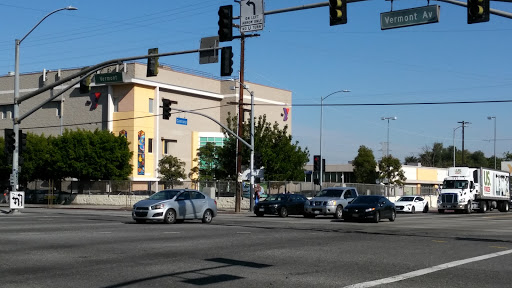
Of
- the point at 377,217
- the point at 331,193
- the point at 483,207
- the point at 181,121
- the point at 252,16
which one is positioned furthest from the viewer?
the point at 181,121

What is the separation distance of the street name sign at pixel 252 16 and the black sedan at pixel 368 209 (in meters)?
13.5

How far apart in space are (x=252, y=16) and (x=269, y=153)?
38.6 metres

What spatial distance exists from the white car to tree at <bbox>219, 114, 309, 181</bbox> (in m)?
12.3

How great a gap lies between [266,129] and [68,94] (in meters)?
25.2

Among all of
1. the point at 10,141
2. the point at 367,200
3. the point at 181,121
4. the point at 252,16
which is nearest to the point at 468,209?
the point at 367,200

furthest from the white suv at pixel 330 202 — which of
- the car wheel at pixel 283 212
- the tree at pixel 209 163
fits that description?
the tree at pixel 209 163

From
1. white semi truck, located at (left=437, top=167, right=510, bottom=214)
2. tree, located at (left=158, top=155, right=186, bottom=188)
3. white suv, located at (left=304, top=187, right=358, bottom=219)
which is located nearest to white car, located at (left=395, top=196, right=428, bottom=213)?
white semi truck, located at (left=437, top=167, right=510, bottom=214)

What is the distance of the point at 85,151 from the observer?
5838cm

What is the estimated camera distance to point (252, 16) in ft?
62.1

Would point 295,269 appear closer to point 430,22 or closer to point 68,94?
point 430,22

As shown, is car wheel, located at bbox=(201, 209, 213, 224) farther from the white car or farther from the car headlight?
the white car

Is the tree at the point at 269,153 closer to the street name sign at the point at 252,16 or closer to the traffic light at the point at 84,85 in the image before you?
the traffic light at the point at 84,85

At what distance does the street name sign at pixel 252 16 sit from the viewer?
18.7 meters

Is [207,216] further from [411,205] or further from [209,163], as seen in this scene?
[209,163]
